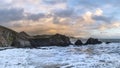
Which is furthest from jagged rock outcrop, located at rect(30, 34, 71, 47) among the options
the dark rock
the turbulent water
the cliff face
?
the turbulent water

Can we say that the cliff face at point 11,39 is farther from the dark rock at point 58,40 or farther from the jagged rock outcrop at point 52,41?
the dark rock at point 58,40

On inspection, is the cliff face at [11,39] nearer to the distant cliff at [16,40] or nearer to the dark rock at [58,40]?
the distant cliff at [16,40]

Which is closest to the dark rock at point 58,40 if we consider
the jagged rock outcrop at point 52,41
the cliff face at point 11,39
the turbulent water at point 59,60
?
the jagged rock outcrop at point 52,41

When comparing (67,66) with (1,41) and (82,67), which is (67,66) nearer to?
(82,67)

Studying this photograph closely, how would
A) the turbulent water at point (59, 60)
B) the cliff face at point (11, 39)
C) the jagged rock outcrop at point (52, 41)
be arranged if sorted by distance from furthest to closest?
the jagged rock outcrop at point (52, 41) → the cliff face at point (11, 39) → the turbulent water at point (59, 60)

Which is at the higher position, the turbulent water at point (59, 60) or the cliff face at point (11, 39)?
the cliff face at point (11, 39)

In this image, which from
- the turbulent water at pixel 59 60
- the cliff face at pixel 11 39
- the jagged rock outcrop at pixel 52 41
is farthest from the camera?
the jagged rock outcrop at pixel 52 41

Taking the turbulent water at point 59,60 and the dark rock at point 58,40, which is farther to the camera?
the dark rock at point 58,40

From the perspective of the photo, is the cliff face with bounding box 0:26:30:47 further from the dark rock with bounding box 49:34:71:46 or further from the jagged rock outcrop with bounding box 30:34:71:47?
the dark rock with bounding box 49:34:71:46

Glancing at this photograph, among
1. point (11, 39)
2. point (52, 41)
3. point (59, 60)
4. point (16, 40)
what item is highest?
point (11, 39)

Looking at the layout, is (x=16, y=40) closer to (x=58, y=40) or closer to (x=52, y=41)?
(x=52, y=41)

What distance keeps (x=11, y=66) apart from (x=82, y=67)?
5536mm

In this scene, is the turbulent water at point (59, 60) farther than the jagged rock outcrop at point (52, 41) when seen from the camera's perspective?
No

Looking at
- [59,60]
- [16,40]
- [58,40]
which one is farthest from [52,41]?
[59,60]
